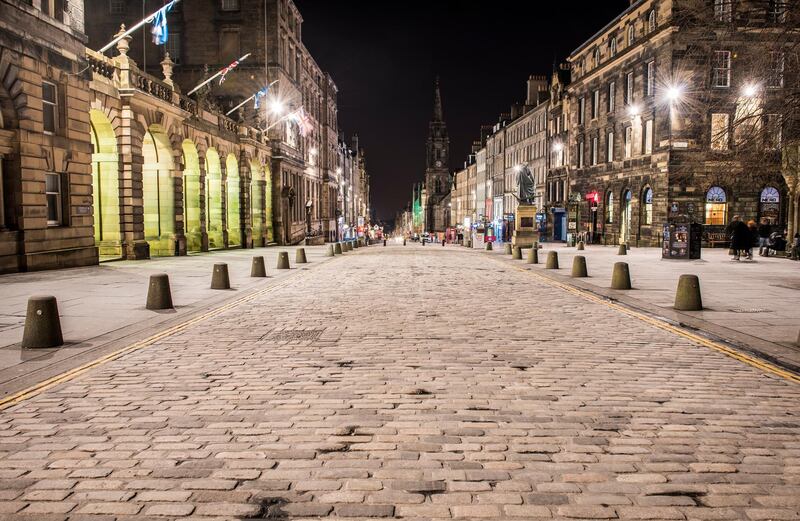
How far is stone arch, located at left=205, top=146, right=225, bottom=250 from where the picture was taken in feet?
128

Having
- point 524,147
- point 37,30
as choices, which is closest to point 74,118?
point 37,30

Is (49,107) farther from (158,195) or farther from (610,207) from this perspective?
(610,207)

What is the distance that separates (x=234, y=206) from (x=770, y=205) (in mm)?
36602

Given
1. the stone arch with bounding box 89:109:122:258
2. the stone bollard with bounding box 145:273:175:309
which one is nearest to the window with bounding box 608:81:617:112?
the stone arch with bounding box 89:109:122:258

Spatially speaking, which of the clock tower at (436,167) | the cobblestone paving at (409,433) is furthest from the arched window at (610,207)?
the clock tower at (436,167)

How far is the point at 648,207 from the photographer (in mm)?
43469

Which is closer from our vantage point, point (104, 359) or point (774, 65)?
point (104, 359)

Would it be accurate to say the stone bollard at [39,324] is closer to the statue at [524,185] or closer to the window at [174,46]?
the statue at [524,185]

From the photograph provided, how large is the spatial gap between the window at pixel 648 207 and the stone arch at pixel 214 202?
1157 inches

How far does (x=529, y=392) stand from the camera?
6137mm

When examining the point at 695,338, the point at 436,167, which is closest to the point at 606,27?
the point at 695,338

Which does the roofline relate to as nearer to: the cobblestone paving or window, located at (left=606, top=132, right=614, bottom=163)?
window, located at (left=606, top=132, right=614, bottom=163)

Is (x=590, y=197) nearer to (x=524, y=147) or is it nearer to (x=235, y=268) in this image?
(x=524, y=147)

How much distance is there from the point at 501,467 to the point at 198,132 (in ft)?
110
